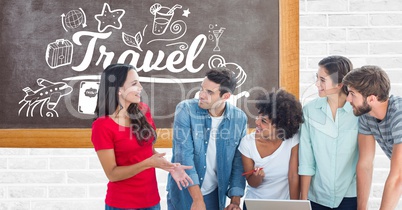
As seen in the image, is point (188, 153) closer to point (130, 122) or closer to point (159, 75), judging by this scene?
point (130, 122)

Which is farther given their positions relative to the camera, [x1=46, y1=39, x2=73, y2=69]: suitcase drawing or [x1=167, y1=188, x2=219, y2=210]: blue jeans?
[x1=46, y1=39, x2=73, y2=69]: suitcase drawing

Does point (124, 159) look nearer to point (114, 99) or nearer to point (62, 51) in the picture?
point (114, 99)

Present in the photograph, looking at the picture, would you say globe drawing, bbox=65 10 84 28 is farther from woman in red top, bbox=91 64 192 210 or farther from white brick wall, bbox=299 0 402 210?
white brick wall, bbox=299 0 402 210

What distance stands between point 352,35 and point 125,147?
1.84m

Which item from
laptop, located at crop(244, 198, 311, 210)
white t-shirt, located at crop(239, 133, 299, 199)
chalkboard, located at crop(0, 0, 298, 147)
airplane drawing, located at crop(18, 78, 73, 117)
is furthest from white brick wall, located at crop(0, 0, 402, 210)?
laptop, located at crop(244, 198, 311, 210)

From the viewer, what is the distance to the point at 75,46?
337 centimetres

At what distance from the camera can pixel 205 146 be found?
2.72 m

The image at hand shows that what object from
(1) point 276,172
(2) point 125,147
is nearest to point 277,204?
(1) point 276,172

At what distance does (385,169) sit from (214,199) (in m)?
1.31

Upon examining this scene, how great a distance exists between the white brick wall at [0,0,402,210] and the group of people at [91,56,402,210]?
0.72 metres

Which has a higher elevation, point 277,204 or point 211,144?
point 211,144

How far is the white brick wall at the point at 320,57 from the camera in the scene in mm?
3285

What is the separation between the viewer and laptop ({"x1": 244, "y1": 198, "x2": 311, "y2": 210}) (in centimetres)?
202

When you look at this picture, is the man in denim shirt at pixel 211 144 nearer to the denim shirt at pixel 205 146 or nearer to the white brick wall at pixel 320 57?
the denim shirt at pixel 205 146
